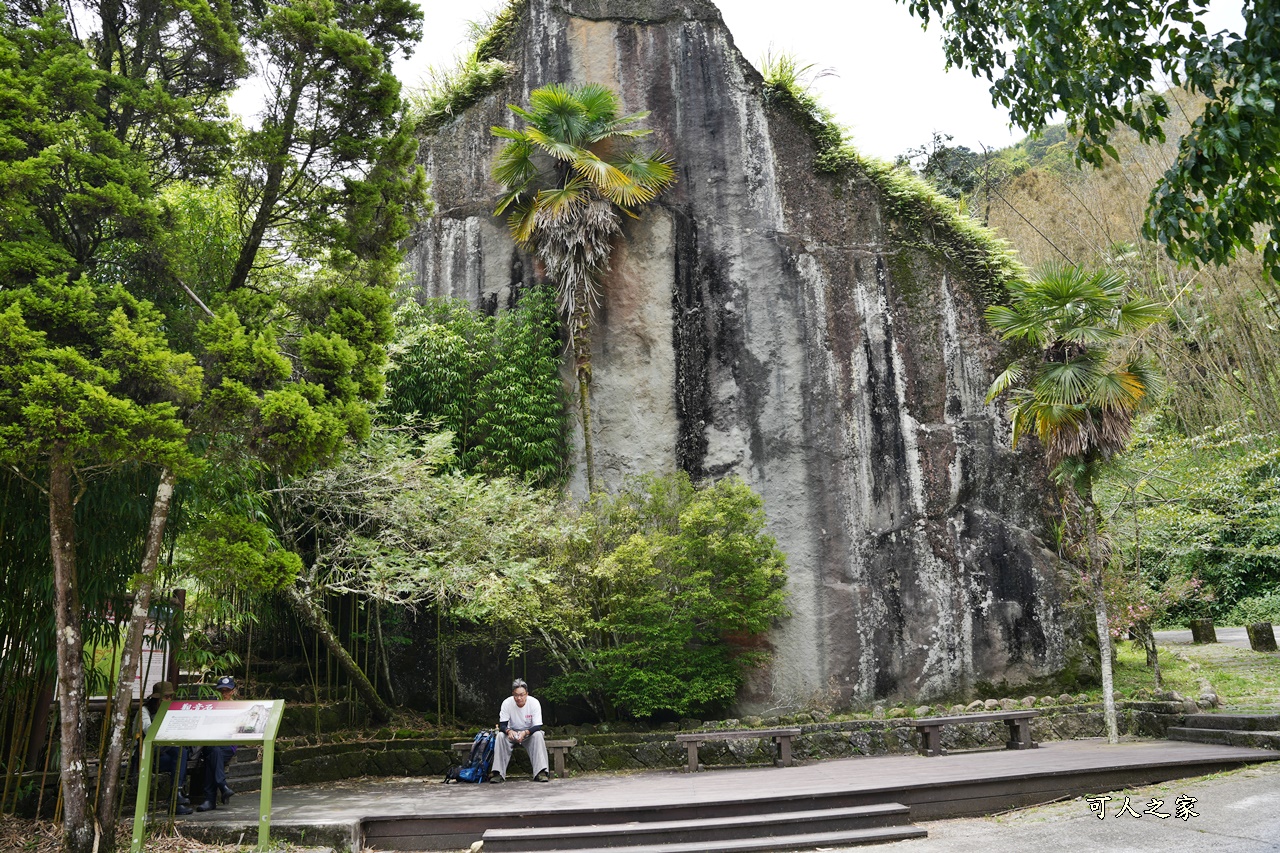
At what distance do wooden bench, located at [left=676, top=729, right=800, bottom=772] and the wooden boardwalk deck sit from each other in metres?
0.35

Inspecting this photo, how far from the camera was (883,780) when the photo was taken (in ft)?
27.0

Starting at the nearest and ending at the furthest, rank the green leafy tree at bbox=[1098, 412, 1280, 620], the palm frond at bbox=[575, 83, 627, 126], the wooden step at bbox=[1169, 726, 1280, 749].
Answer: the wooden step at bbox=[1169, 726, 1280, 749] < the green leafy tree at bbox=[1098, 412, 1280, 620] < the palm frond at bbox=[575, 83, 627, 126]

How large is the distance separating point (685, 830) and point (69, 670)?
4794 millimetres

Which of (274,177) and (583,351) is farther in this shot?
(583,351)

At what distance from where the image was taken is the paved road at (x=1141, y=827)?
588 centimetres

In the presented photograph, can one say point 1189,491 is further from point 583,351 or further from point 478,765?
point 478,765

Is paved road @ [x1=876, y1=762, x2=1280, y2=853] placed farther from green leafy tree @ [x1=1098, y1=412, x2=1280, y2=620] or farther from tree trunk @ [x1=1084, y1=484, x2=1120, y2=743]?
green leafy tree @ [x1=1098, y1=412, x2=1280, y2=620]

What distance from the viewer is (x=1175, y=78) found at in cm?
479

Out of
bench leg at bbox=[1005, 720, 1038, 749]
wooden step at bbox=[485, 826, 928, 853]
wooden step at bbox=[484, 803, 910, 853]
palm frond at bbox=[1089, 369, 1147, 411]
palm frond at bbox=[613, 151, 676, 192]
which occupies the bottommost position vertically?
wooden step at bbox=[485, 826, 928, 853]

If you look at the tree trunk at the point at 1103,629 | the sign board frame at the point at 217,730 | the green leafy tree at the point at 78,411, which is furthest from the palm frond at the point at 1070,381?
the green leafy tree at the point at 78,411

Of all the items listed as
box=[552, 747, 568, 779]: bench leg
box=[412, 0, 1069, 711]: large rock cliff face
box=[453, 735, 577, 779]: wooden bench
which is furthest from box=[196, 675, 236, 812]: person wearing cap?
box=[412, 0, 1069, 711]: large rock cliff face

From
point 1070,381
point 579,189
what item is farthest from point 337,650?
point 1070,381

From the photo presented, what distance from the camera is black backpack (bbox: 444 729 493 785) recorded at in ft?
31.8

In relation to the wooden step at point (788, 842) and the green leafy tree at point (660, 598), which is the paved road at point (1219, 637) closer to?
the green leafy tree at point (660, 598)
